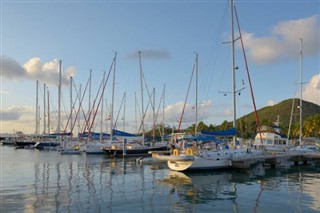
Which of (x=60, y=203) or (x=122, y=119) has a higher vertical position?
(x=122, y=119)

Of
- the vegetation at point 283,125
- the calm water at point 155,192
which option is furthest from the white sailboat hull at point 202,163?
the vegetation at point 283,125

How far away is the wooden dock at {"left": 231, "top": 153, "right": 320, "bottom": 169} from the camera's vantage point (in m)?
33.5

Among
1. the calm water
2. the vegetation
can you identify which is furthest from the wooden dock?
the vegetation

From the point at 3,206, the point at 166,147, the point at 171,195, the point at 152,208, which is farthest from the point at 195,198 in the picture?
the point at 166,147

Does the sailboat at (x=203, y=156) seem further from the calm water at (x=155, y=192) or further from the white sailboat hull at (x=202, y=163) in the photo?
the calm water at (x=155, y=192)

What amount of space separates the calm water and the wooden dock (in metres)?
2.57

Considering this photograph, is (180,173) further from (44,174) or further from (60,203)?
(60,203)

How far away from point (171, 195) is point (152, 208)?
11.9 feet

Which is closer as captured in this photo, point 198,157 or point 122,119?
point 198,157

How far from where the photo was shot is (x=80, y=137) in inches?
3135

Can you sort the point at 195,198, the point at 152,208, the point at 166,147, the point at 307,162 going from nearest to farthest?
the point at 152,208 < the point at 195,198 < the point at 307,162 < the point at 166,147

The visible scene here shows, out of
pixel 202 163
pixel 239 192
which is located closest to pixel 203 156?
pixel 202 163

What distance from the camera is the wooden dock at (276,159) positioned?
1318 inches

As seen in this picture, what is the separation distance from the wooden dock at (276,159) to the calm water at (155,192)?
2569 millimetres
